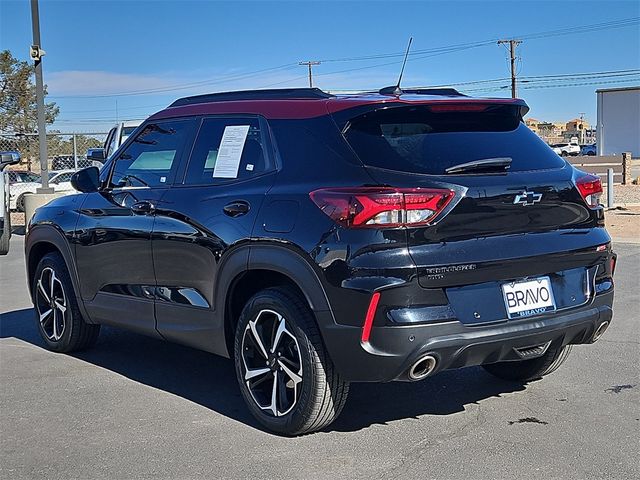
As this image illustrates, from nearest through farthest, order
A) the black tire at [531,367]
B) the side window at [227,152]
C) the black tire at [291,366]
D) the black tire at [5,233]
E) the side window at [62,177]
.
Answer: the black tire at [291,366]
the side window at [227,152]
the black tire at [531,367]
the black tire at [5,233]
the side window at [62,177]

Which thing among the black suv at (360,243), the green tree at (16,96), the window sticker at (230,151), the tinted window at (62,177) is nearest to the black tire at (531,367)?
the black suv at (360,243)

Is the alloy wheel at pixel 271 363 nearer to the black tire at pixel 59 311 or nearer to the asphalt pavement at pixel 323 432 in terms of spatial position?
the asphalt pavement at pixel 323 432

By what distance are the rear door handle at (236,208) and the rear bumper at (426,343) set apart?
0.82 metres

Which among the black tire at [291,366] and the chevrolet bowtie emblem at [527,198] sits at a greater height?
the chevrolet bowtie emblem at [527,198]

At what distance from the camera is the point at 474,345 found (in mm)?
4027

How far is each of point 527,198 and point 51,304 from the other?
3980 mm

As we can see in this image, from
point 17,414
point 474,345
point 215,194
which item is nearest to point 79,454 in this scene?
point 17,414

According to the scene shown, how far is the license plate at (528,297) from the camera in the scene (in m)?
4.16

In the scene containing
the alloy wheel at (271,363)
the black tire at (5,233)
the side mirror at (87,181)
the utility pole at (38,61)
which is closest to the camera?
the alloy wheel at (271,363)

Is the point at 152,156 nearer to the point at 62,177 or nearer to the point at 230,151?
the point at 230,151

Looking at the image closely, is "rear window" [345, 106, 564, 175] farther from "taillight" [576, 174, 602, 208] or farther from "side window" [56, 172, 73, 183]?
"side window" [56, 172, 73, 183]

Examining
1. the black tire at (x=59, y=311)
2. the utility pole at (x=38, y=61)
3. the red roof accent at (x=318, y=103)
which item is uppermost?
the utility pole at (x=38, y=61)

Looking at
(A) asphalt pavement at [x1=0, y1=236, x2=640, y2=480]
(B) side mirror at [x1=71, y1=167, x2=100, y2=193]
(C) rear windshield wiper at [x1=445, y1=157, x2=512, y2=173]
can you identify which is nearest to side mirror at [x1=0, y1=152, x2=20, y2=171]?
(A) asphalt pavement at [x1=0, y1=236, x2=640, y2=480]

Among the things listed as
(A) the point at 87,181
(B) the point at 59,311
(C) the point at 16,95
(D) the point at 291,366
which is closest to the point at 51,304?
(B) the point at 59,311
